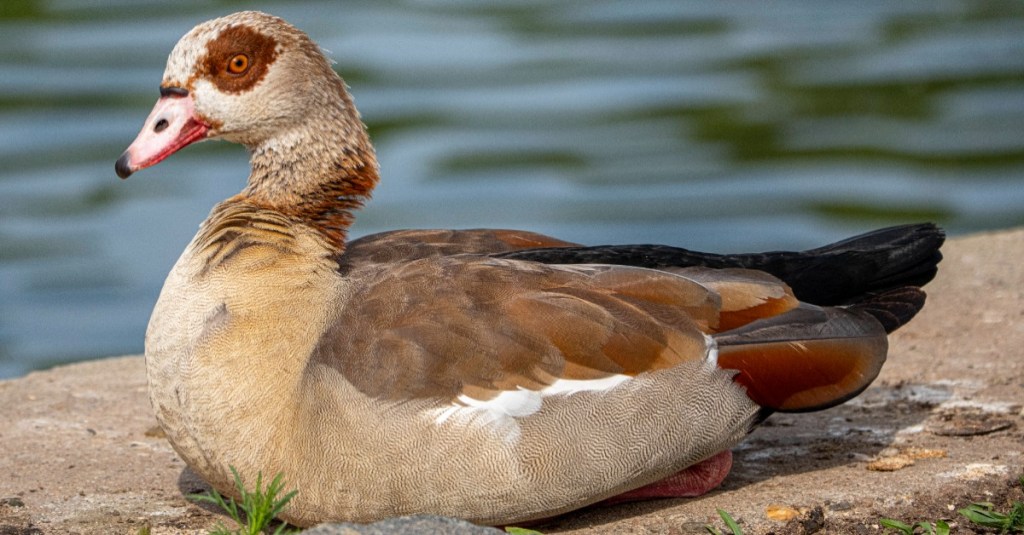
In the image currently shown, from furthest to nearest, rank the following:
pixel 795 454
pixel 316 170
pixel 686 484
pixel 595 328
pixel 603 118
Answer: pixel 603 118 < pixel 795 454 < pixel 316 170 < pixel 686 484 < pixel 595 328

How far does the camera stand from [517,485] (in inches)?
206

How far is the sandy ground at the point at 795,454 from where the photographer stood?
543 centimetres

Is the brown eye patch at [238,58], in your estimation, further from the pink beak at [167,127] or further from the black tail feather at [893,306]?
the black tail feather at [893,306]

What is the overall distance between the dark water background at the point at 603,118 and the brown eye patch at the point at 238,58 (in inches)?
218

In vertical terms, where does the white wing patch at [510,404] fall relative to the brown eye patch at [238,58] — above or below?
below

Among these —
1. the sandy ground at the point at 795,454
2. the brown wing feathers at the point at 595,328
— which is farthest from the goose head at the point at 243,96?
the sandy ground at the point at 795,454

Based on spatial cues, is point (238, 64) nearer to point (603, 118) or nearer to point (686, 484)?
point (686, 484)

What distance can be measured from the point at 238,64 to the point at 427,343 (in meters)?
1.40

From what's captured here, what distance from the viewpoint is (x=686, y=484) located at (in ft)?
18.6

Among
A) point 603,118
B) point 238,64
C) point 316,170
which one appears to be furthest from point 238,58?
point 603,118

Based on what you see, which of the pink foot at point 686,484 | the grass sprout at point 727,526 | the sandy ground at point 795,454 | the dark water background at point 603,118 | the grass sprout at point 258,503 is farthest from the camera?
the dark water background at point 603,118

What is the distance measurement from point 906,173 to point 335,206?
8.99 meters

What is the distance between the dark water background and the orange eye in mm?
5558

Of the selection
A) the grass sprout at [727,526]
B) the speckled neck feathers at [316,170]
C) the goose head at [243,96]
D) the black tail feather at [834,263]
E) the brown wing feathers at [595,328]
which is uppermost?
the goose head at [243,96]
